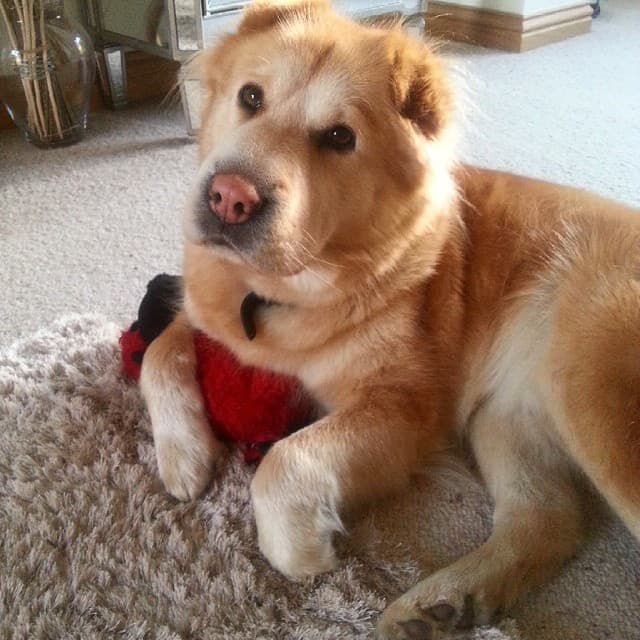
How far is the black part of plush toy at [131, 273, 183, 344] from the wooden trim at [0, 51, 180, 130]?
2033 millimetres

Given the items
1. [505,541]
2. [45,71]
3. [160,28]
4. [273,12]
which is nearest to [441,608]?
[505,541]

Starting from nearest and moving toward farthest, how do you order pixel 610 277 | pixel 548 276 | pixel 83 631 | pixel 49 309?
pixel 83 631 < pixel 610 277 < pixel 548 276 < pixel 49 309

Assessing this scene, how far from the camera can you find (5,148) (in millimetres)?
3084

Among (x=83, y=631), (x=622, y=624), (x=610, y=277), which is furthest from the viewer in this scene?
(x=610, y=277)

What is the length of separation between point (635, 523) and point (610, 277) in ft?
1.66

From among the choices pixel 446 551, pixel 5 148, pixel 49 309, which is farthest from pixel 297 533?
pixel 5 148

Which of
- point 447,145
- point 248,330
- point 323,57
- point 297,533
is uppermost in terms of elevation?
point 323,57

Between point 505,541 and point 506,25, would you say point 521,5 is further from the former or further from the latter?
point 505,541

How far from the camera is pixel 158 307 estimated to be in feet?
6.11

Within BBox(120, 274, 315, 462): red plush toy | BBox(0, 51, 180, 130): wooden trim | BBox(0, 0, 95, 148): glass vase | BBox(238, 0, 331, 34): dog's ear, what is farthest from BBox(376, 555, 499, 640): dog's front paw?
BBox(0, 51, 180, 130): wooden trim

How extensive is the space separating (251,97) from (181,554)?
92 centimetres

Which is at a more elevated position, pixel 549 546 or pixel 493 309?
pixel 493 309

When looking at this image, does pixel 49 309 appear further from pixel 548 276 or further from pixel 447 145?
pixel 548 276

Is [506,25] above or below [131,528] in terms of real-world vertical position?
below
